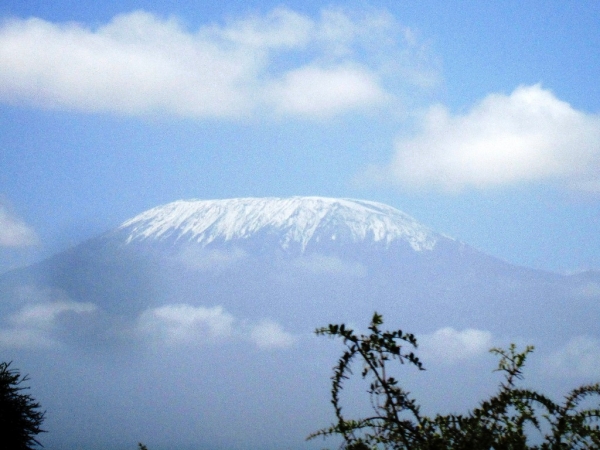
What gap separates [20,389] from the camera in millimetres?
4867

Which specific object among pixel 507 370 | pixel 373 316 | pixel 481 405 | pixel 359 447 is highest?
pixel 373 316

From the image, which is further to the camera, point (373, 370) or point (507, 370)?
point (507, 370)

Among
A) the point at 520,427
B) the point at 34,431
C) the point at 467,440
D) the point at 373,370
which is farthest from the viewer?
the point at 34,431

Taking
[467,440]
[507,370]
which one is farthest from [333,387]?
[507,370]

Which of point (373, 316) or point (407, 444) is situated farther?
point (373, 316)

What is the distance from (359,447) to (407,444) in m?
0.18

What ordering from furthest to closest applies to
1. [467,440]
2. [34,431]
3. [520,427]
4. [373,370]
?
[34,431]
[520,427]
[373,370]
[467,440]

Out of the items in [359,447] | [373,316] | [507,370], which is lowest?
[359,447]

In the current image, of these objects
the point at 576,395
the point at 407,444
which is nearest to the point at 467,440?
the point at 407,444

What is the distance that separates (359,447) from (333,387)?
19 centimetres

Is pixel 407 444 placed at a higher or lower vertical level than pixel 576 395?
lower

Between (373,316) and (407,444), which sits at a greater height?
(373,316)

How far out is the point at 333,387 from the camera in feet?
6.39

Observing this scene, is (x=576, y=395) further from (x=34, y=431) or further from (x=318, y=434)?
(x=34, y=431)
